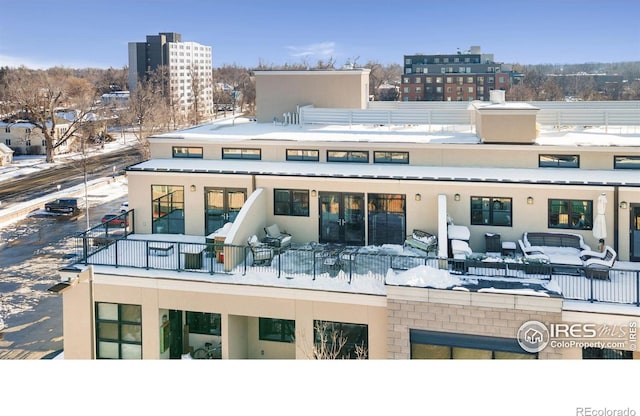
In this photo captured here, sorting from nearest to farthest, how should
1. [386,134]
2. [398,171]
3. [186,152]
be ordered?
[398,171] < [186,152] < [386,134]

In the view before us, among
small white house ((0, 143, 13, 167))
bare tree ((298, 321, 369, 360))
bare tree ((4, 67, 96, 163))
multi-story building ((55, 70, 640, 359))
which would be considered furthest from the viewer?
small white house ((0, 143, 13, 167))

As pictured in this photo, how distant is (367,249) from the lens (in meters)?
7.65

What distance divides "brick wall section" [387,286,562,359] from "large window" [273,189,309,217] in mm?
2392

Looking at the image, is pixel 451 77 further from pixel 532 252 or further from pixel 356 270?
pixel 356 270

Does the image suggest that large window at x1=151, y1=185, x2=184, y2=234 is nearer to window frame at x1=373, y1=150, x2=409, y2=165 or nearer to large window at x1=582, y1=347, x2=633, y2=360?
window frame at x1=373, y1=150, x2=409, y2=165

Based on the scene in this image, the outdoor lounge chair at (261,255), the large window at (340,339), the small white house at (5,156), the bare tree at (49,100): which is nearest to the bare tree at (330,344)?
the large window at (340,339)

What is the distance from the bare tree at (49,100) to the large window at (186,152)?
20151 mm

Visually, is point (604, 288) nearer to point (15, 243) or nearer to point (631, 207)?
point (631, 207)

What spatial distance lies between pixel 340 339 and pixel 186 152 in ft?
13.5

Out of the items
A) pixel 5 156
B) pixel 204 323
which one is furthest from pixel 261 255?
pixel 5 156

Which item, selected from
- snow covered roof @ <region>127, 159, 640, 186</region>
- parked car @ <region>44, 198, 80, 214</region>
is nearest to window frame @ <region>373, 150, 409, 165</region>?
snow covered roof @ <region>127, 159, 640, 186</region>

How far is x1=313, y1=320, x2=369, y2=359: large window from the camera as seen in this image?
6.38 meters

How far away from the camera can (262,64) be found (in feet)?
59.4

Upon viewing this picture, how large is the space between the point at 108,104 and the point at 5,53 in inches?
1323
